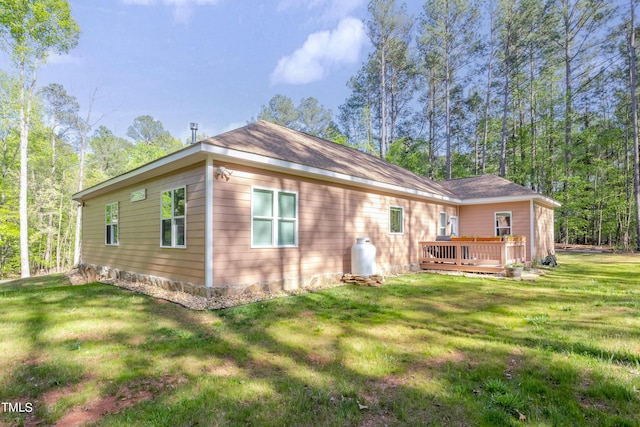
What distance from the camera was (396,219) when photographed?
10219mm

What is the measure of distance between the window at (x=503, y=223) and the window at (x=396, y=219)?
5511 millimetres

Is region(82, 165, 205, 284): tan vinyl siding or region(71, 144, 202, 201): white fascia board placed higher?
region(71, 144, 202, 201): white fascia board

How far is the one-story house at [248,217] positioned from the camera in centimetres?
579

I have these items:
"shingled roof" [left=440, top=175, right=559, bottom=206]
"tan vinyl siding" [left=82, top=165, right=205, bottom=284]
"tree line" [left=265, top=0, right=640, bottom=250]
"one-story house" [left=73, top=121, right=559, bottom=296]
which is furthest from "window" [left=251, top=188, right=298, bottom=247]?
"tree line" [left=265, top=0, right=640, bottom=250]

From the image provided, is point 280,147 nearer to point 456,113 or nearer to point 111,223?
point 111,223

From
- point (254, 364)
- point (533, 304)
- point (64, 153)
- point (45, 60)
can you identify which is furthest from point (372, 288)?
point (64, 153)

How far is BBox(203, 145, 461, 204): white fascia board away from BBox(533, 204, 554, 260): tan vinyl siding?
21.8 feet

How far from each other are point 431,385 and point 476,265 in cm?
817

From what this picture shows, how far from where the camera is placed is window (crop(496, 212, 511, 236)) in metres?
12.8

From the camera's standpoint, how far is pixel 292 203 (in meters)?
7.02

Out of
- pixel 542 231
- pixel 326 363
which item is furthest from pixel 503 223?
pixel 326 363

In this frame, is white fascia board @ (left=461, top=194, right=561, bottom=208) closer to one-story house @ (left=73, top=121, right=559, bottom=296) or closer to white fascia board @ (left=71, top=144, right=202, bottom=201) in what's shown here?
one-story house @ (left=73, top=121, right=559, bottom=296)

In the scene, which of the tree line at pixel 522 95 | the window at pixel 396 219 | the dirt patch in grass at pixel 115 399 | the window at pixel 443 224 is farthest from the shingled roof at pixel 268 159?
the tree line at pixel 522 95

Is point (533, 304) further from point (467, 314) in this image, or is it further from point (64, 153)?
point (64, 153)
